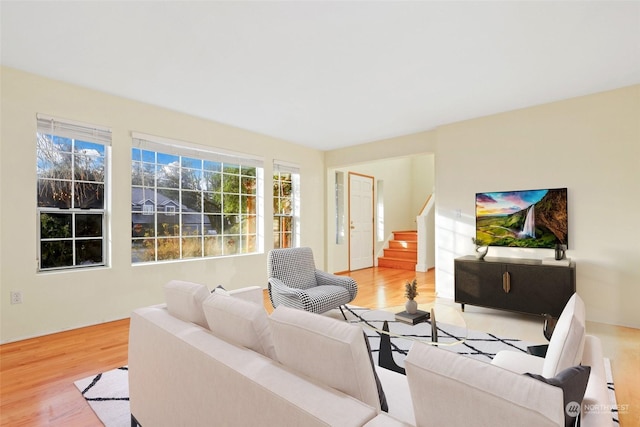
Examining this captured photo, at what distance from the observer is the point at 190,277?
14.7 feet

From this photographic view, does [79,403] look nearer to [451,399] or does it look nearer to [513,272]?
[451,399]

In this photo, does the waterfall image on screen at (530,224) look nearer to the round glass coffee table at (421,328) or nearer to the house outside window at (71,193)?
the round glass coffee table at (421,328)

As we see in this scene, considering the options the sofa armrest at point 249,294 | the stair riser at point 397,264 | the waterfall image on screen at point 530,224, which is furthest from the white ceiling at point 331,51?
the stair riser at point 397,264

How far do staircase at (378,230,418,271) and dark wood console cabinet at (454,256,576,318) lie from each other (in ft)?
10.5

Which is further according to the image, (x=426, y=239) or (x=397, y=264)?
(x=397, y=264)

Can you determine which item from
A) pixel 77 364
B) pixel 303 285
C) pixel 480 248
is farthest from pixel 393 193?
pixel 77 364

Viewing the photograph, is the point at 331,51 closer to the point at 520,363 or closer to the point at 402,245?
the point at 520,363

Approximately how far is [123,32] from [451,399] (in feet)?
10.1

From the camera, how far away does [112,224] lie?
3.76m

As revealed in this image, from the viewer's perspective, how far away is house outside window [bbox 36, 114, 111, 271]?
3.35 m

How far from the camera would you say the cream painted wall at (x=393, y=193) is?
6770mm

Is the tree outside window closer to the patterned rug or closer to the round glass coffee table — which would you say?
the patterned rug

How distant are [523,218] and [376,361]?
288 cm

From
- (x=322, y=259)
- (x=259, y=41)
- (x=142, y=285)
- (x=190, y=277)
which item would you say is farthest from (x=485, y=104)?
(x=142, y=285)
